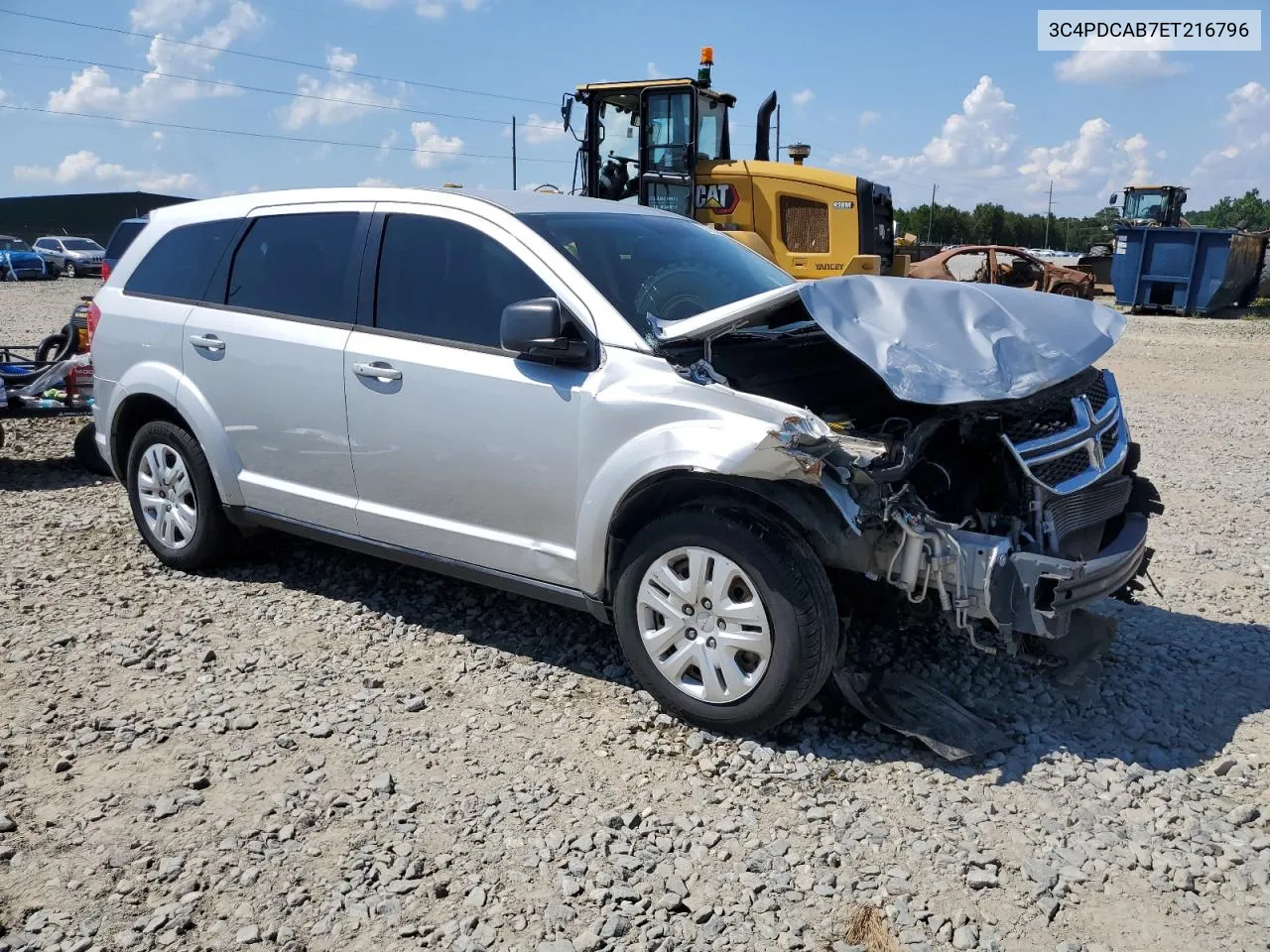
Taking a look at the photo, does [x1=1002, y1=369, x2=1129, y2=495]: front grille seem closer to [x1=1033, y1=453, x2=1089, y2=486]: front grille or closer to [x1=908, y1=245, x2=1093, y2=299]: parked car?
[x1=1033, y1=453, x2=1089, y2=486]: front grille

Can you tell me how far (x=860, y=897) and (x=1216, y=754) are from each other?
5.25 ft

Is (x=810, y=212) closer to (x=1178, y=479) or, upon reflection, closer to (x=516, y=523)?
(x=1178, y=479)

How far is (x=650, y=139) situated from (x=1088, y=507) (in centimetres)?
993

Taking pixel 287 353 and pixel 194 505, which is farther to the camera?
pixel 194 505

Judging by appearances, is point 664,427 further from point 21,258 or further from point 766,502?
point 21,258

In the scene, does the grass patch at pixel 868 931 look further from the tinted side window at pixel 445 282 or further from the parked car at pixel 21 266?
the parked car at pixel 21 266

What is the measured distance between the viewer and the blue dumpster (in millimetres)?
22453

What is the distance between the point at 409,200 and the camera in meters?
4.57

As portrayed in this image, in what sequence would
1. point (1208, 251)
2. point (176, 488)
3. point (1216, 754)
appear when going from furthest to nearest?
point (1208, 251) < point (176, 488) < point (1216, 754)

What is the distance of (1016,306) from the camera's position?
410cm

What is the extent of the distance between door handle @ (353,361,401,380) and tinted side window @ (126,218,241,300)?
4.35 feet

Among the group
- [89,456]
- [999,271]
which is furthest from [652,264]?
[999,271]

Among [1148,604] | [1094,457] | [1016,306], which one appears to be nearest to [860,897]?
[1094,457]

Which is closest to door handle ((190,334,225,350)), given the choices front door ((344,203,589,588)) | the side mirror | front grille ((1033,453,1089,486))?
front door ((344,203,589,588))
